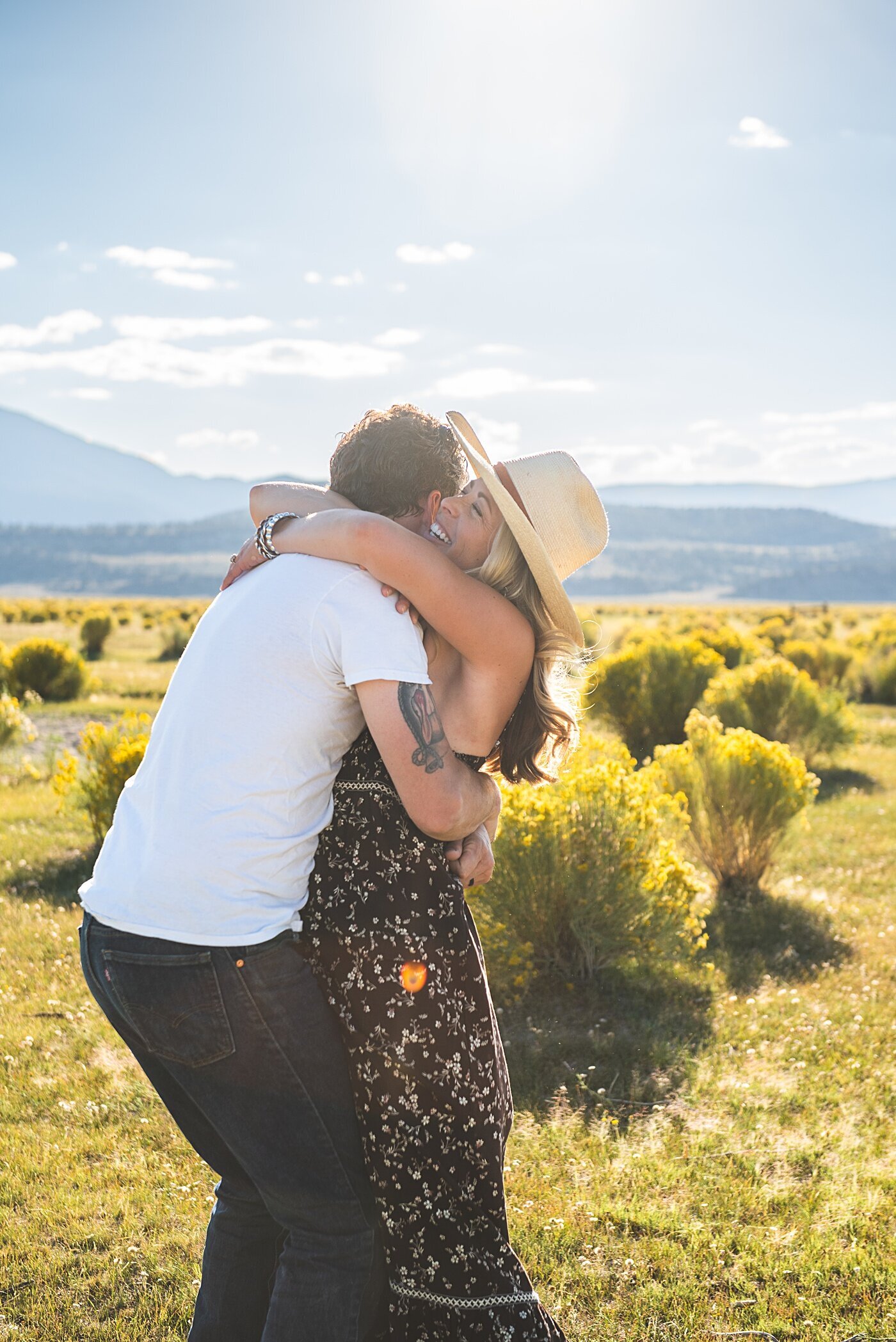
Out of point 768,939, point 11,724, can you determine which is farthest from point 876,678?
point 11,724

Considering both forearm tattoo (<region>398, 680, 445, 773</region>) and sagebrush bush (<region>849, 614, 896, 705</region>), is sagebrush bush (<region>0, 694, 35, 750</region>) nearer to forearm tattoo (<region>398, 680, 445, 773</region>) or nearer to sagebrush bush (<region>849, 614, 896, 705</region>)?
forearm tattoo (<region>398, 680, 445, 773</region>)

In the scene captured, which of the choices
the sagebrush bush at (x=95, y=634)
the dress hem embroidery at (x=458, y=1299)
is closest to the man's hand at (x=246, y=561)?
the dress hem embroidery at (x=458, y=1299)

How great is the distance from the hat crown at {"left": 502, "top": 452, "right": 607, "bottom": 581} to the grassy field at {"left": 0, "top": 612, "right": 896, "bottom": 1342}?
208 centimetres

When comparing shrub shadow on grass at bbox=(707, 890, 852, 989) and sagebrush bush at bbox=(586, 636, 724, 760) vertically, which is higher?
sagebrush bush at bbox=(586, 636, 724, 760)

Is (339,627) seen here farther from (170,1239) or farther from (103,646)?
(103,646)

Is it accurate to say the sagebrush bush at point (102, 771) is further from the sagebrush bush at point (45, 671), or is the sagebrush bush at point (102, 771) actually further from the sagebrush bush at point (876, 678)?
the sagebrush bush at point (876, 678)

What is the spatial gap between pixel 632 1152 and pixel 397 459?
9.36 ft

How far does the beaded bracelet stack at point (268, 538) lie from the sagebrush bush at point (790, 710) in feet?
33.1

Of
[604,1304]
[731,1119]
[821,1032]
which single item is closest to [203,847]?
[604,1304]

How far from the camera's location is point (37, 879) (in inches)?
274

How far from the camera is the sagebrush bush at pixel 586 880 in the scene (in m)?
5.10

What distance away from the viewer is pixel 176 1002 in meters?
1.71

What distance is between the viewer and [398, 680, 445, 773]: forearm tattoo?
1718 mm

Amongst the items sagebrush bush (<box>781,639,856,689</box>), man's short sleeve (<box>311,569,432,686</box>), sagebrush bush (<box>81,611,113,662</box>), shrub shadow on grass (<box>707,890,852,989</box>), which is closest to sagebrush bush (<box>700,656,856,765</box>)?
shrub shadow on grass (<box>707,890,852,989</box>)
